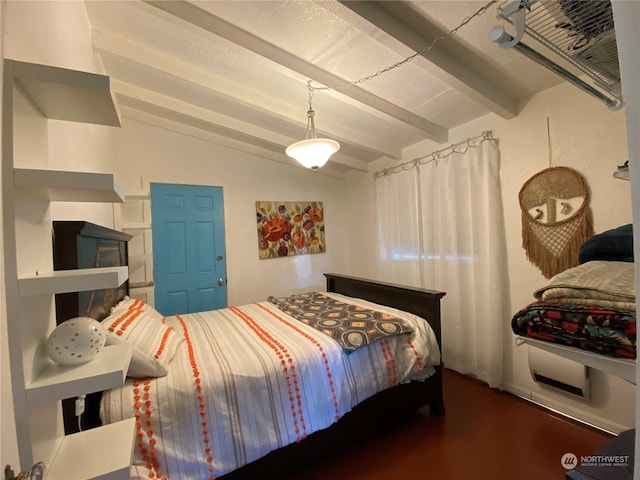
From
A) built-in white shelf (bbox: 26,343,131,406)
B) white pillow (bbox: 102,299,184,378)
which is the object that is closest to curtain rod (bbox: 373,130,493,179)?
white pillow (bbox: 102,299,184,378)

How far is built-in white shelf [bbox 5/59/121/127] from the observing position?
26.3 inches

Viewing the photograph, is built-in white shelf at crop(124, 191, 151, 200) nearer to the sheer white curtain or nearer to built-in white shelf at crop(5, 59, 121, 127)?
built-in white shelf at crop(5, 59, 121, 127)

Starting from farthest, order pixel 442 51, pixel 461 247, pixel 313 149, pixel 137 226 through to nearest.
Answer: pixel 137 226 → pixel 461 247 → pixel 313 149 → pixel 442 51

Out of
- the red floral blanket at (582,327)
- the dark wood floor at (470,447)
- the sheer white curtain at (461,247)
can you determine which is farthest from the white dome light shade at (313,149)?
the dark wood floor at (470,447)

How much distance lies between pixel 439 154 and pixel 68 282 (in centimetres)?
291

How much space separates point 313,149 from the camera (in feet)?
6.17

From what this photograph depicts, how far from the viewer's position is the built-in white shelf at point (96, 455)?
751 mm

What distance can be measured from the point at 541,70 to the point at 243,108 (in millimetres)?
2287

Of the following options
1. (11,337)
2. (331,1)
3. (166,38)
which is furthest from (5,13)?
(166,38)

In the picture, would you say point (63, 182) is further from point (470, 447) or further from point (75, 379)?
point (470, 447)

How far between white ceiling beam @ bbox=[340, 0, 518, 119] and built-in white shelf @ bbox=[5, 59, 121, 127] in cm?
116

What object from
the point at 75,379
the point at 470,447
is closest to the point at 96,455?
the point at 75,379

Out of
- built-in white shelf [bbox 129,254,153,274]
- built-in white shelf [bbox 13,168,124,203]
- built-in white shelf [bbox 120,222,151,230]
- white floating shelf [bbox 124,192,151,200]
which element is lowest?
built-in white shelf [bbox 129,254,153,274]

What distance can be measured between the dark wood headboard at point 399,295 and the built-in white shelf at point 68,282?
190 centimetres
